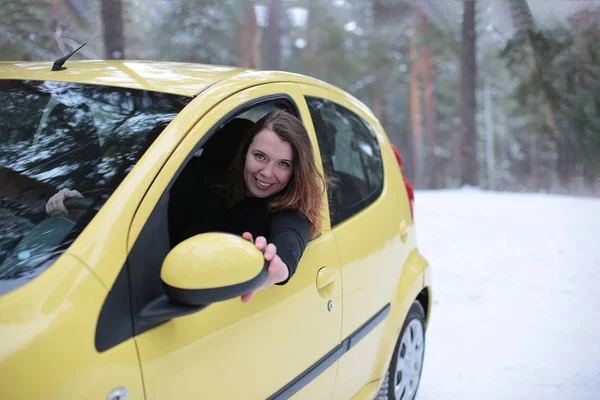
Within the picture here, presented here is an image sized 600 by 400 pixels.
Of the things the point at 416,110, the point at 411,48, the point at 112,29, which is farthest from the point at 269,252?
the point at 416,110

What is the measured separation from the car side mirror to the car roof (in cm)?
66

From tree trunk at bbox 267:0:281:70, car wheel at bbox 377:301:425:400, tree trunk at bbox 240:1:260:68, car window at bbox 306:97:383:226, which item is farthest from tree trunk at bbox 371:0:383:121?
car wheel at bbox 377:301:425:400

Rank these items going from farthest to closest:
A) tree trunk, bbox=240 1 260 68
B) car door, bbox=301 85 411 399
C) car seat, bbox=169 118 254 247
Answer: tree trunk, bbox=240 1 260 68 < car door, bbox=301 85 411 399 < car seat, bbox=169 118 254 247

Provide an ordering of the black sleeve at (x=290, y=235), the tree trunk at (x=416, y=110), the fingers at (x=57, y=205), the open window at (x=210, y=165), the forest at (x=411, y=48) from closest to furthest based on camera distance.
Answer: the fingers at (x=57, y=205) → the black sleeve at (x=290, y=235) → the open window at (x=210, y=165) → the forest at (x=411, y=48) → the tree trunk at (x=416, y=110)

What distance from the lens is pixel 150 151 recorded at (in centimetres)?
156

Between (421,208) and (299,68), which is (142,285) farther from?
(299,68)

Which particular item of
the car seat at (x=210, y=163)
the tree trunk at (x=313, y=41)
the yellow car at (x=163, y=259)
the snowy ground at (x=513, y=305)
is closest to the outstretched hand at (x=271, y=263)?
the yellow car at (x=163, y=259)

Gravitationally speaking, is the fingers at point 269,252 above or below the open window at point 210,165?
below

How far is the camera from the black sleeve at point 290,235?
5.59 feet

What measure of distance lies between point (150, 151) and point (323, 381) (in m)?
1.14

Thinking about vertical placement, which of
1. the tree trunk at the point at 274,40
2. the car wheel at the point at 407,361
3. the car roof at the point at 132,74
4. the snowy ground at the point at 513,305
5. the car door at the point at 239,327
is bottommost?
the snowy ground at the point at 513,305

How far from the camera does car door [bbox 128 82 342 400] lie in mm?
1387

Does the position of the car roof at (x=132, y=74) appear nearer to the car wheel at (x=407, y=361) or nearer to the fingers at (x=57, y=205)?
the fingers at (x=57, y=205)

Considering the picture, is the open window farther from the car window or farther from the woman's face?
the car window
